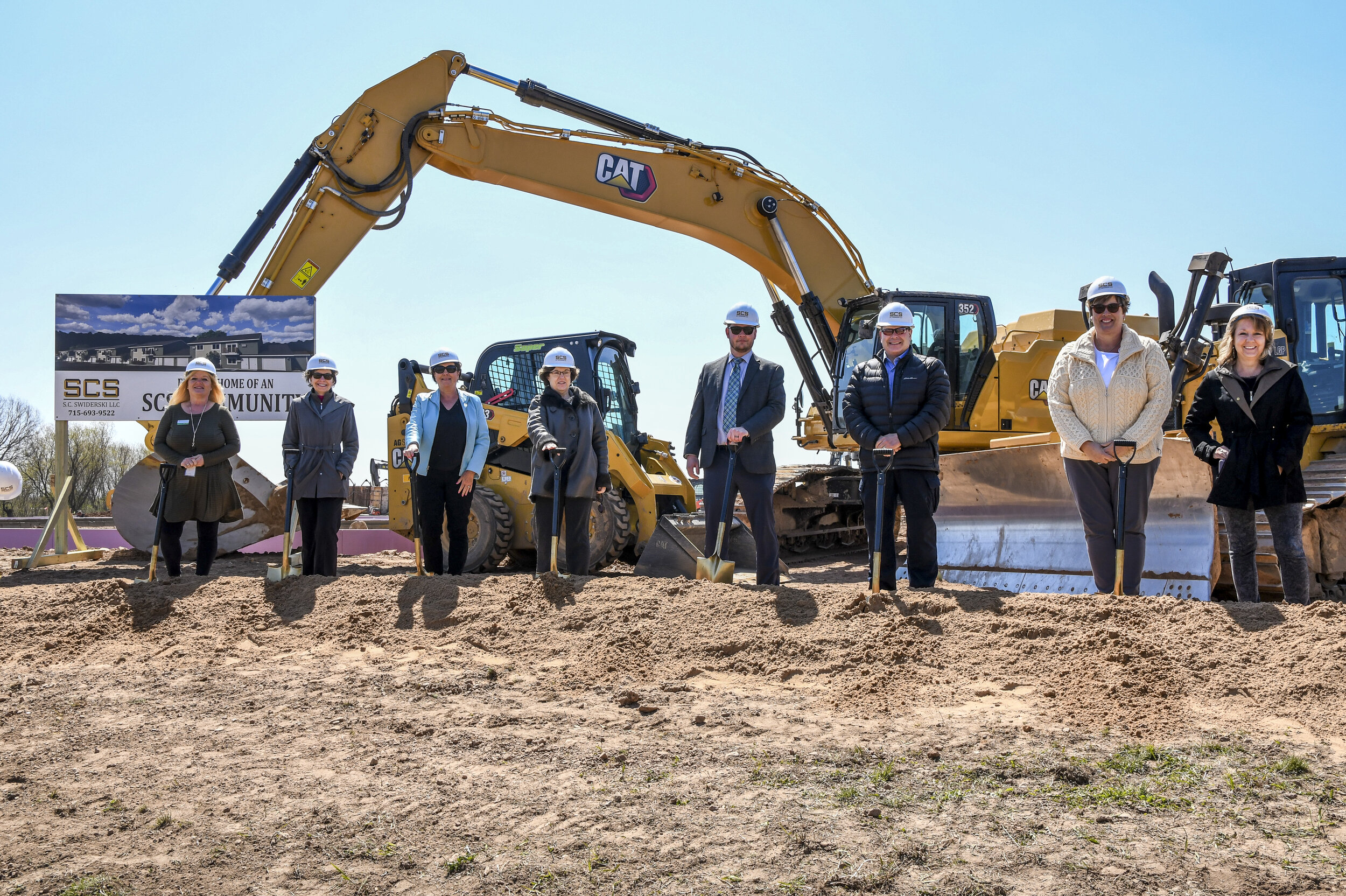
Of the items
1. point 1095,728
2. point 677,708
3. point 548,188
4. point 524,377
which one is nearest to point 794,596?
point 677,708

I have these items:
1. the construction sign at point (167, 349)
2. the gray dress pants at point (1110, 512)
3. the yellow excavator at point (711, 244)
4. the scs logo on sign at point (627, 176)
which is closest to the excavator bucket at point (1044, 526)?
the yellow excavator at point (711, 244)

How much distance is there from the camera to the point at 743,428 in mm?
6078

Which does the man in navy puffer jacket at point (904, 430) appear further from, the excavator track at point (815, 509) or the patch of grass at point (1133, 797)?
the excavator track at point (815, 509)

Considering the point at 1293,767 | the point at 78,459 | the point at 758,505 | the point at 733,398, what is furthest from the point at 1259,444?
the point at 78,459

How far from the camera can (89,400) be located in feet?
32.9

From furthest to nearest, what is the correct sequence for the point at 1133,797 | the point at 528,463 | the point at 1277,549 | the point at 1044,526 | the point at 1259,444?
the point at 528,463 < the point at 1044,526 < the point at 1277,549 < the point at 1259,444 < the point at 1133,797

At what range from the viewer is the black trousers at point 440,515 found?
6980 millimetres

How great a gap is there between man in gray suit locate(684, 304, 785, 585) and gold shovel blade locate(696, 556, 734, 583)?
17 cm

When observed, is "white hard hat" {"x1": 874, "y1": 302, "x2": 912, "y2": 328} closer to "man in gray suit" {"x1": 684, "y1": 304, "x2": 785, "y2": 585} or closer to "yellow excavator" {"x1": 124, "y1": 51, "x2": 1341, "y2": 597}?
"man in gray suit" {"x1": 684, "y1": 304, "x2": 785, "y2": 585}

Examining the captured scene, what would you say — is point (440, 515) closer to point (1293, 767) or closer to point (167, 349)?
point (167, 349)

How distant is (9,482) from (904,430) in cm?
1187

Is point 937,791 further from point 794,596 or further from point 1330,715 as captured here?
point 794,596

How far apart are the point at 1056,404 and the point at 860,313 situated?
18.4 feet

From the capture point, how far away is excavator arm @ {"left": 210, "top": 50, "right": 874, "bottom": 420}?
400 inches
